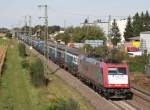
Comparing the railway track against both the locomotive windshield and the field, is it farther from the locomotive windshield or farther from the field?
the locomotive windshield

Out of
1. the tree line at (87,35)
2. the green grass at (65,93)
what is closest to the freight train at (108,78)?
the green grass at (65,93)

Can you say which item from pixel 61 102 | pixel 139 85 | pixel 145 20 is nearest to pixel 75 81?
pixel 139 85

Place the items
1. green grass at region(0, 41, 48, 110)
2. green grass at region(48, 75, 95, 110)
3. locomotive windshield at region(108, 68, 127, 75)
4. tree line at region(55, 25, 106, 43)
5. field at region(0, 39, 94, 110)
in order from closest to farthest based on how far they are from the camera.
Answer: green grass at region(0, 41, 48, 110)
field at region(0, 39, 94, 110)
green grass at region(48, 75, 95, 110)
locomotive windshield at region(108, 68, 127, 75)
tree line at region(55, 25, 106, 43)

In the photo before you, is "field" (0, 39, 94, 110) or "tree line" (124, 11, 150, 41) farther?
"tree line" (124, 11, 150, 41)

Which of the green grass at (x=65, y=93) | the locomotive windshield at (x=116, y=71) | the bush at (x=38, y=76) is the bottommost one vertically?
the green grass at (x=65, y=93)

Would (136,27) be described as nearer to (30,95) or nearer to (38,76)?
(38,76)

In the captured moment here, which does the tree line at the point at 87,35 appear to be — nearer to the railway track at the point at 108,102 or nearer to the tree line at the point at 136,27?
the tree line at the point at 136,27

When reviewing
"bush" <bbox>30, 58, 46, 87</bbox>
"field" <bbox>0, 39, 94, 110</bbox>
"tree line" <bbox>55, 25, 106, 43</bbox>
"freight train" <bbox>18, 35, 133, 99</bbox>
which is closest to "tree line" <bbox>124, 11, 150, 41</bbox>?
"tree line" <bbox>55, 25, 106, 43</bbox>

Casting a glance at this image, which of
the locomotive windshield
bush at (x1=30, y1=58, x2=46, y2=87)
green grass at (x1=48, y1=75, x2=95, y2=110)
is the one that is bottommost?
green grass at (x1=48, y1=75, x2=95, y2=110)

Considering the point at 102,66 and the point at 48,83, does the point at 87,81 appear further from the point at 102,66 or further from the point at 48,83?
the point at 102,66

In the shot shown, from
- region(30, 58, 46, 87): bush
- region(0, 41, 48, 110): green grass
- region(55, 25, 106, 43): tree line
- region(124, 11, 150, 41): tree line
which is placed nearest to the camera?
region(0, 41, 48, 110): green grass

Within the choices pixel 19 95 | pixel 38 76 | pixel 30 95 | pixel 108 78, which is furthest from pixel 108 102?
pixel 38 76

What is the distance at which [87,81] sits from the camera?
41125 mm

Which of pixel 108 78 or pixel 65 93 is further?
pixel 65 93
